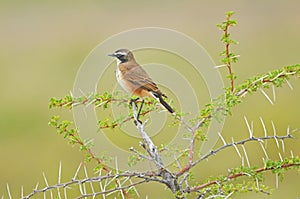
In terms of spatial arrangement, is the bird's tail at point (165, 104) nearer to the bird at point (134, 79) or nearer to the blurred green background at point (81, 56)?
the bird at point (134, 79)

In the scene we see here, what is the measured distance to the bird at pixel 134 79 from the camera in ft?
11.4

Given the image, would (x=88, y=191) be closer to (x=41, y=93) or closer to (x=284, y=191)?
(x=284, y=191)

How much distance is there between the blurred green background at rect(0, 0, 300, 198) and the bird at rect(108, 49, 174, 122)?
222 cm

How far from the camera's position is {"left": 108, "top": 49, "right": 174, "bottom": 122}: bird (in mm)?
3486

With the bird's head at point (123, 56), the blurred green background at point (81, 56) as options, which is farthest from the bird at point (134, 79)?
the blurred green background at point (81, 56)

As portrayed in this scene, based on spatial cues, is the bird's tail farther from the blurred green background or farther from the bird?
the blurred green background

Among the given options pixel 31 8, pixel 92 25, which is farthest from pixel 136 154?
pixel 31 8

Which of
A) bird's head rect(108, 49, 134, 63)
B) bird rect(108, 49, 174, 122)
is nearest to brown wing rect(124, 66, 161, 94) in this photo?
bird rect(108, 49, 174, 122)

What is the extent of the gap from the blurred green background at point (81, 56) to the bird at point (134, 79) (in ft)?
7.28

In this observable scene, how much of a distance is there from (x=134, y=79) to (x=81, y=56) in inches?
385

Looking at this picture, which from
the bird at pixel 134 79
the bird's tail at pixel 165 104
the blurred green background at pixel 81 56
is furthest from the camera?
the blurred green background at pixel 81 56

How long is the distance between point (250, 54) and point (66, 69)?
3.08 meters

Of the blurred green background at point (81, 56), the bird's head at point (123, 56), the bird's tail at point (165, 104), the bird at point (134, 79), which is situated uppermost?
the blurred green background at point (81, 56)

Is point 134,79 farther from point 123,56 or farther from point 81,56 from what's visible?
point 81,56
